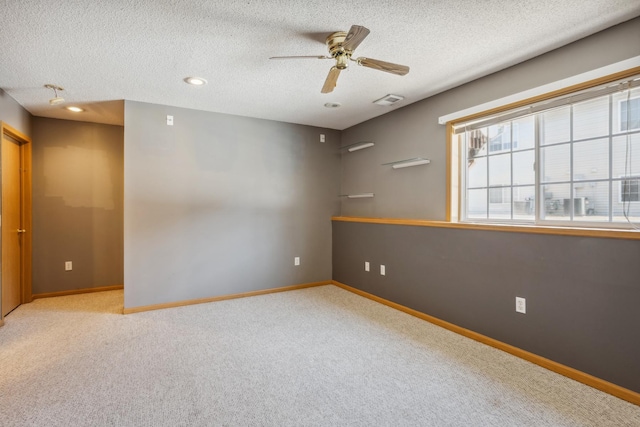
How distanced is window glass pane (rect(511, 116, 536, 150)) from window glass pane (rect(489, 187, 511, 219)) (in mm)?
395

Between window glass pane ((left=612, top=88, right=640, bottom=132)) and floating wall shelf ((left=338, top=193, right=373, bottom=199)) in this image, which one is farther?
floating wall shelf ((left=338, top=193, right=373, bottom=199))

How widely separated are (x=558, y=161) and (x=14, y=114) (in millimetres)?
5523

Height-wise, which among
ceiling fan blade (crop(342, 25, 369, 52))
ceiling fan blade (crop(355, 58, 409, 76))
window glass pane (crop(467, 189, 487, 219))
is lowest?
window glass pane (crop(467, 189, 487, 219))

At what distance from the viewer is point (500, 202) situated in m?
2.98

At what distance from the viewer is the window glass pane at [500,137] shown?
9.59 feet

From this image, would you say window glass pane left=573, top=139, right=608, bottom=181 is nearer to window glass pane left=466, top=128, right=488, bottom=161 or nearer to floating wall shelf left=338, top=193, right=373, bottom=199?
window glass pane left=466, top=128, right=488, bottom=161

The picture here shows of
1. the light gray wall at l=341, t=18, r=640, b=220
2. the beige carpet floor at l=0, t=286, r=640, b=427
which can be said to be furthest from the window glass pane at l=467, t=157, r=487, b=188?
the beige carpet floor at l=0, t=286, r=640, b=427

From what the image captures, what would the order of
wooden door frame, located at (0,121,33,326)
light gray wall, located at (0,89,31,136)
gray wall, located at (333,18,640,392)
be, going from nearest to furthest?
gray wall, located at (333,18,640,392), light gray wall, located at (0,89,31,136), wooden door frame, located at (0,121,33,326)

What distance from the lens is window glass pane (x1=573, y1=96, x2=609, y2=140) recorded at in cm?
229

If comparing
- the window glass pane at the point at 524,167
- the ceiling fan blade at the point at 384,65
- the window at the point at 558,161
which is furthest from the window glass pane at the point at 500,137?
the ceiling fan blade at the point at 384,65

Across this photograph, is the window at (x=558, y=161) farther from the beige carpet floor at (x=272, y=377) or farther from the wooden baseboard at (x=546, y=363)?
the beige carpet floor at (x=272, y=377)

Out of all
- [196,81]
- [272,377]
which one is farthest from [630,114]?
[196,81]

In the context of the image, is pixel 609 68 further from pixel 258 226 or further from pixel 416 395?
pixel 258 226

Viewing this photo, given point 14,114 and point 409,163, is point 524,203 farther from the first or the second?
point 14,114
